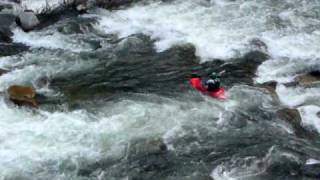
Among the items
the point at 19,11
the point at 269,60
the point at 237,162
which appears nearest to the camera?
the point at 237,162

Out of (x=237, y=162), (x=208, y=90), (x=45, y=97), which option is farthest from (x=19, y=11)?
(x=237, y=162)

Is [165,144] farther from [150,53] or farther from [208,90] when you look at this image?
[150,53]

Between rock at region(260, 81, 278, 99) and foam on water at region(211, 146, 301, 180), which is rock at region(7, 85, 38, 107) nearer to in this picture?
foam on water at region(211, 146, 301, 180)

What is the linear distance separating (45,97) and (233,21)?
18.4 feet

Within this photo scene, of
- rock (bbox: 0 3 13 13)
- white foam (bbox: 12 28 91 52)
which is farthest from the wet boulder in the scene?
rock (bbox: 0 3 13 13)

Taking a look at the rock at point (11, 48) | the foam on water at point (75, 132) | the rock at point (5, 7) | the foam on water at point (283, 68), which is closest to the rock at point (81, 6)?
the rock at point (5, 7)

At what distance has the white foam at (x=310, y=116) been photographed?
1034 cm

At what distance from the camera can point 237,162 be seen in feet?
30.5

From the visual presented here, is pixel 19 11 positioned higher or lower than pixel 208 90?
higher

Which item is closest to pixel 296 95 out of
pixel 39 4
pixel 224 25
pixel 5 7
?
pixel 224 25

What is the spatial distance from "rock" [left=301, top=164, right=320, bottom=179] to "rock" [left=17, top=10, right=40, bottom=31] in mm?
7448

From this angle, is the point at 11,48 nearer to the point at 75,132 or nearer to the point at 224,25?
the point at 75,132

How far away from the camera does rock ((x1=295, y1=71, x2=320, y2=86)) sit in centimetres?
1159

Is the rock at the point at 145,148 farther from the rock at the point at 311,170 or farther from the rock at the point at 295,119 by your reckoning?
the rock at the point at 295,119
